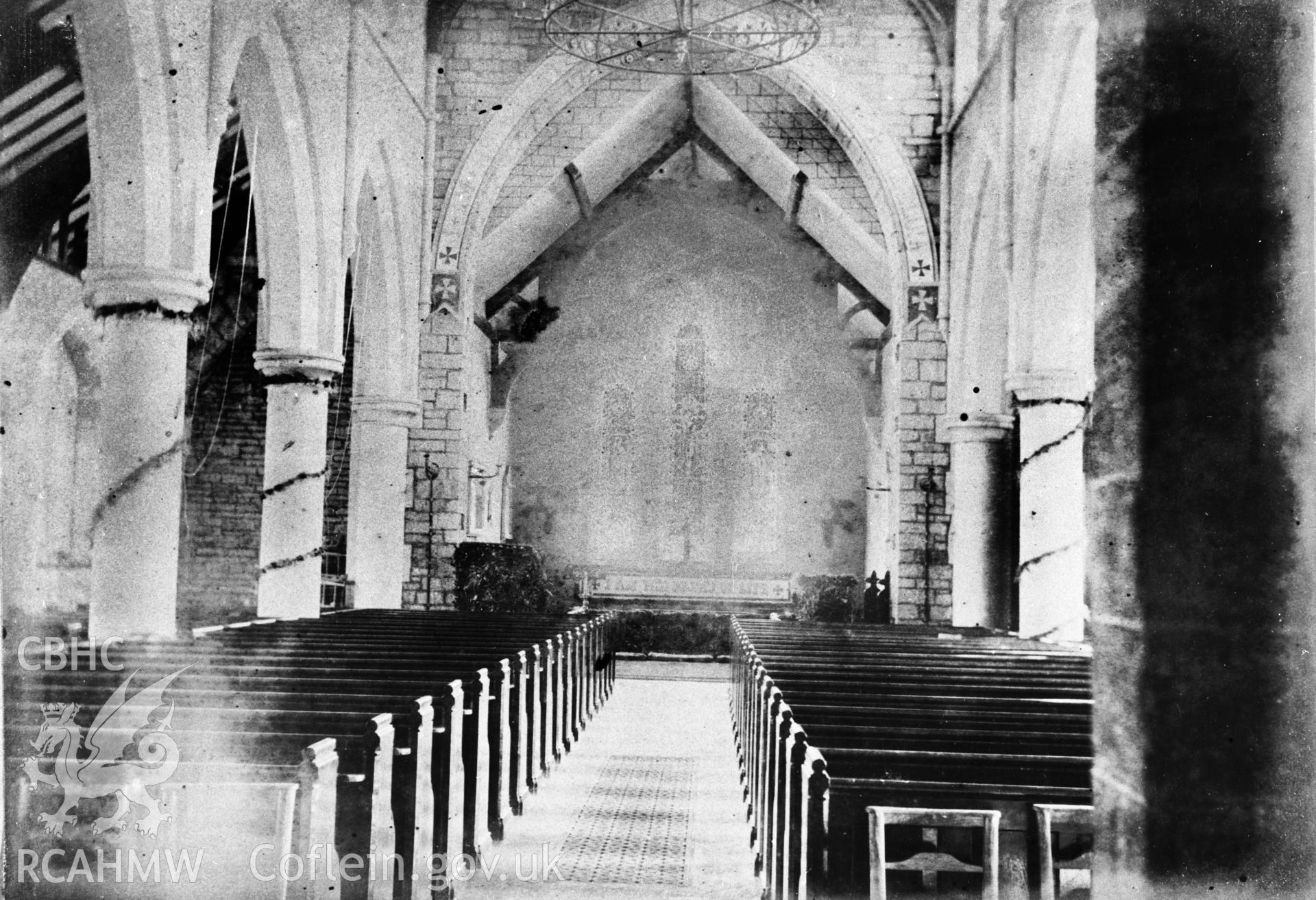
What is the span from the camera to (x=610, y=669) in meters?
12.0

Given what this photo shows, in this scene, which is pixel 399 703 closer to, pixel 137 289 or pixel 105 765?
pixel 105 765

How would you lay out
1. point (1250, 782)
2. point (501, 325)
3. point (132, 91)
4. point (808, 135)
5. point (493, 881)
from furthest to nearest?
point (501, 325), point (808, 135), point (132, 91), point (493, 881), point (1250, 782)

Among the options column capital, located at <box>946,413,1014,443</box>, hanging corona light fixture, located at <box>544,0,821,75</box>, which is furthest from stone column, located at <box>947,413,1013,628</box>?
hanging corona light fixture, located at <box>544,0,821,75</box>

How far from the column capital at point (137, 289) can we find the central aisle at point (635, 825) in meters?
3.54

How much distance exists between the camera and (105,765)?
2.63 meters

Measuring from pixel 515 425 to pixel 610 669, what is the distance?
6.62 m

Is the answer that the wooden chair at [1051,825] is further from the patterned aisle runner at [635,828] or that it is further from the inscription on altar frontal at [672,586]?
the inscription on altar frontal at [672,586]

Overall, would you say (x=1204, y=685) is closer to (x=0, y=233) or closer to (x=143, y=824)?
(x=143, y=824)

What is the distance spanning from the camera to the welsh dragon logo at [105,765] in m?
2.58

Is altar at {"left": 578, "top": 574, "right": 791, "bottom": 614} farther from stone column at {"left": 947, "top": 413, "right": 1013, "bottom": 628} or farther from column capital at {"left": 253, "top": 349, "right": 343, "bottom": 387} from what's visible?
column capital at {"left": 253, "top": 349, "right": 343, "bottom": 387}

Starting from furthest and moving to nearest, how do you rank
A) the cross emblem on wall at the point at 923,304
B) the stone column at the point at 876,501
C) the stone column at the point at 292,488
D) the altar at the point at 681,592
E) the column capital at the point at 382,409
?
the altar at the point at 681,592, the stone column at the point at 876,501, the cross emblem on wall at the point at 923,304, the column capital at the point at 382,409, the stone column at the point at 292,488

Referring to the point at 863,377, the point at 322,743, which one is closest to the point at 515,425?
the point at 863,377

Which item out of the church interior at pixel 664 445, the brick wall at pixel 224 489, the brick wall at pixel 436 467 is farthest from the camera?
the brick wall at pixel 224 489

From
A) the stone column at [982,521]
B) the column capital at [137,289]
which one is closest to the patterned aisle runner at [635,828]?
the column capital at [137,289]
